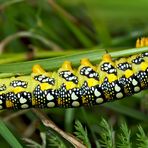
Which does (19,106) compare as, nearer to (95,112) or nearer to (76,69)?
(76,69)

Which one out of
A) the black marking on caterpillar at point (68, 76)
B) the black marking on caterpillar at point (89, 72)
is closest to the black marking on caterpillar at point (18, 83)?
the black marking on caterpillar at point (68, 76)

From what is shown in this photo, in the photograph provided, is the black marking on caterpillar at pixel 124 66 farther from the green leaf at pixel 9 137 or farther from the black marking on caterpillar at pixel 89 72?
the green leaf at pixel 9 137

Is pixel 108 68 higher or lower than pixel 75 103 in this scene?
higher

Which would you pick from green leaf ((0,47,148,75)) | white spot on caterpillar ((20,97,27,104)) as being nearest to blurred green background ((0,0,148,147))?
green leaf ((0,47,148,75))

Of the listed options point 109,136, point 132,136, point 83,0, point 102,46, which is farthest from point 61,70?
point 83,0

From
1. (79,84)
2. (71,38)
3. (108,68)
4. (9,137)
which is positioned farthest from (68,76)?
(71,38)

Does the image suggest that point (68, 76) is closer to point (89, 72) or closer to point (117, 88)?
point (89, 72)

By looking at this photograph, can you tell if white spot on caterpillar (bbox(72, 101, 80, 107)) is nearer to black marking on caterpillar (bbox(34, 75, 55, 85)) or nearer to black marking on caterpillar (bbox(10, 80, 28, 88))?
black marking on caterpillar (bbox(34, 75, 55, 85))
